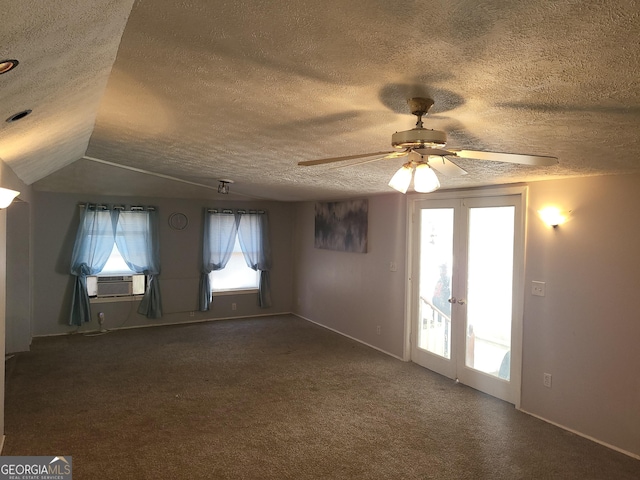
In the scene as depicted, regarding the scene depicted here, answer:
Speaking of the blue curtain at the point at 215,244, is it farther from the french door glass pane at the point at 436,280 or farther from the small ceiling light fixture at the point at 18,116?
the small ceiling light fixture at the point at 18,116

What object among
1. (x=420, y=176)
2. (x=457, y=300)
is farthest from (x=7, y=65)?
(x=457, y=300)

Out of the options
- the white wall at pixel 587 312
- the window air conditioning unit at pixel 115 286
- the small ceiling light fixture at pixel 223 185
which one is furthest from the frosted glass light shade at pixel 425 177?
the window air conditioning unit at pixel 115 286

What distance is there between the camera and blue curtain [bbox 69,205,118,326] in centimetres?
645

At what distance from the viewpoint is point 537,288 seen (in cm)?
399

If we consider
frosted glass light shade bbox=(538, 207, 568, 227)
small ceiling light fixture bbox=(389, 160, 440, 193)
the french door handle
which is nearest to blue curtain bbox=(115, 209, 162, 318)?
the french door handle

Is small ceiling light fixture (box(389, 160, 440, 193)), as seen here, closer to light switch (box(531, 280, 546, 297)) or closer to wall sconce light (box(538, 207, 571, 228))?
wall sconce light (box(538, 207, 571, 228))

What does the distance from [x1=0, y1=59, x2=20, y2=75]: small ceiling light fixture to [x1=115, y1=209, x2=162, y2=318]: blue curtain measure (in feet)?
18.6

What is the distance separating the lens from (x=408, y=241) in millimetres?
5512

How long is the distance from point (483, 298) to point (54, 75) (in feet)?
13.4

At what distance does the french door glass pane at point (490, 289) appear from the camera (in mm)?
4309

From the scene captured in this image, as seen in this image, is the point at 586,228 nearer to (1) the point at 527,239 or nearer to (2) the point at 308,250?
(1) the point at 527,239

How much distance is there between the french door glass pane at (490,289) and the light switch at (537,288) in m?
0.25

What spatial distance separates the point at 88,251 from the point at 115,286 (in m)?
0.66

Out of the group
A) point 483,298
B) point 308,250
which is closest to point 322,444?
point 483,298
